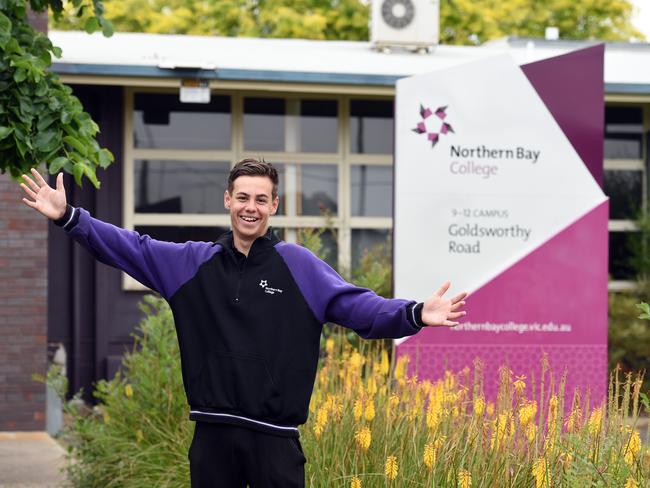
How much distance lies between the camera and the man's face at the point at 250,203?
4000 millimetres

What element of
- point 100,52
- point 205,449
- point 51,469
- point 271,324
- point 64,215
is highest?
point 100,52

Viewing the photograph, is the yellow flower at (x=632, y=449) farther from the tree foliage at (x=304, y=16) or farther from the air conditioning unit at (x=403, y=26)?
the tree foliage at (x=304, y=16)

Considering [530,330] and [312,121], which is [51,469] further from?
[312,121]

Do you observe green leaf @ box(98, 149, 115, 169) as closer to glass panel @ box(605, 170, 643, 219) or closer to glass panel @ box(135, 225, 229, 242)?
glass panel @ box(135, 225, 229, 242)

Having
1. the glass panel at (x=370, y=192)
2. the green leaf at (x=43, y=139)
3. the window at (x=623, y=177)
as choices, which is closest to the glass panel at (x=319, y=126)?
the glass panel at (x=370, y=192)

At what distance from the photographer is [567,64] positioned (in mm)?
8148

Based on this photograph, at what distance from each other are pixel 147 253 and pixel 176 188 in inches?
293

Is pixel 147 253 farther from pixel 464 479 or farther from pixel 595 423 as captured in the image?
pixel 595 423

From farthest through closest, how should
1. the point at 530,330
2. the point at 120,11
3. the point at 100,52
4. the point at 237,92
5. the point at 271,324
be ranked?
1. the point at 120,11
2. the point at 237,92
3. the point at 100,52
4. the point at 530,330
5. the point at 271,324

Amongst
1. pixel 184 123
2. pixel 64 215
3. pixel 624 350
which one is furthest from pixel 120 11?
pixel 64 215

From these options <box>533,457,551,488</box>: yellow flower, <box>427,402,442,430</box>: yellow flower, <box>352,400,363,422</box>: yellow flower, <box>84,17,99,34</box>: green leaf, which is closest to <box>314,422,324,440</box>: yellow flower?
<box>352,400,363,422</box>: yellow flower

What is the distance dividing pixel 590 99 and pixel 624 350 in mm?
3809

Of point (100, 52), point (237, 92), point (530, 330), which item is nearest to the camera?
point (530, 330)

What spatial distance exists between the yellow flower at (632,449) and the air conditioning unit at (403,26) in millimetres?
7723
